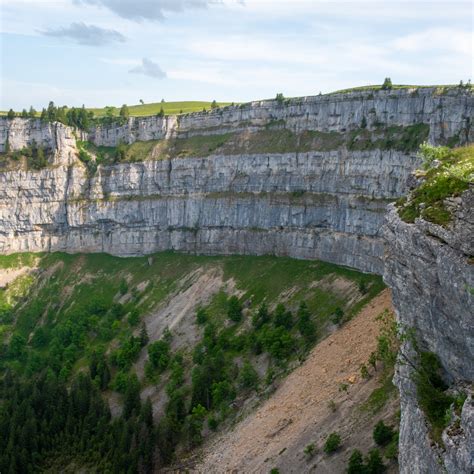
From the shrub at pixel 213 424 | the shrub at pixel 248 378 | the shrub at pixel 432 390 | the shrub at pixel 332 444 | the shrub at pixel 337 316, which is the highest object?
the shrub at pixel 432 390

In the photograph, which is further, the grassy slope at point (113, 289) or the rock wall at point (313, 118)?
the grassy slope at point (113, 289)

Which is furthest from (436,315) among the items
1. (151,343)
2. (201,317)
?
(151,343)

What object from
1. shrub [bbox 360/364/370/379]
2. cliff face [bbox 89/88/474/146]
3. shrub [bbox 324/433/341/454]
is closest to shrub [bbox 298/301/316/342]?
shrub [bbox 360/364/370/379]

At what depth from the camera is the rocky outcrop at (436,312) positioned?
81.4 feet

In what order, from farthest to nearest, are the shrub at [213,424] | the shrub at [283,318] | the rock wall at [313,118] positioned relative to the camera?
1. the shrub at [283,318]
2. the rock wall at [313,118]
3. the shrub at [213,424]

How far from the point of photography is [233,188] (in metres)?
114

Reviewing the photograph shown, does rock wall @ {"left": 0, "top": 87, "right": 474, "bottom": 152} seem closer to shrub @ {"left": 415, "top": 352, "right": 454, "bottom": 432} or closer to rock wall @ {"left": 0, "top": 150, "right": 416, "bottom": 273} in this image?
rock wall @ {"left": 0, "top": 150, "right": 416, "bottom": 273}

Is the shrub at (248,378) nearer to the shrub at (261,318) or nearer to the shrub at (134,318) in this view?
the shrub at (261,318)

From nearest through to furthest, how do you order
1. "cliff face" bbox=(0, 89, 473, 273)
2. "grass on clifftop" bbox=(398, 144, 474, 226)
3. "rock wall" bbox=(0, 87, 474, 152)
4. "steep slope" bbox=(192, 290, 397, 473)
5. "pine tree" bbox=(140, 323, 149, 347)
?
"grass on clifftop" bbox=(398, 144, 474, 226), "steep slope" bbox=(192, 290, 397, 473), "rock wall" bbox=(0, 87, 474, 152), "cliff face" bbox=(0, 89, 473, 273), "pine tree" bbox=(140, 323, 149, 347)

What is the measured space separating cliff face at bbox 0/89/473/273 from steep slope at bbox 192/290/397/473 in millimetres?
16286

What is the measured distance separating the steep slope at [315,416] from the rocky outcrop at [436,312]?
21891 millimetres

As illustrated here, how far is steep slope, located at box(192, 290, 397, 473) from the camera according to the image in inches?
2117

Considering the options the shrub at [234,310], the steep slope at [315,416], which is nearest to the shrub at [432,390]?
the steep slope at [315,416]

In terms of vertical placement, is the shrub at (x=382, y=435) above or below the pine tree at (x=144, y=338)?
above
